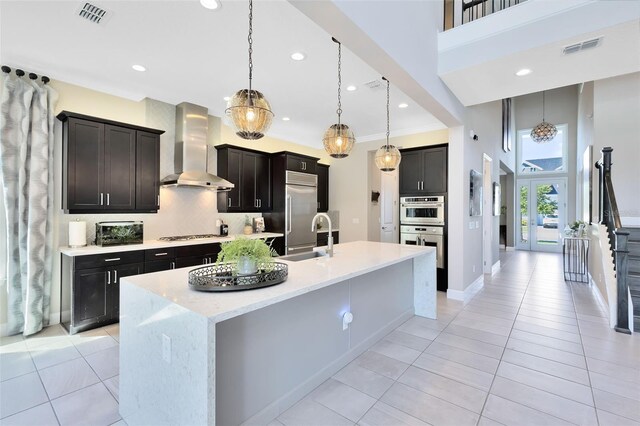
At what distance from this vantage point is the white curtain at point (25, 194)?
317cm

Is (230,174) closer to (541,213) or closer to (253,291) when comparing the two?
(253,291)

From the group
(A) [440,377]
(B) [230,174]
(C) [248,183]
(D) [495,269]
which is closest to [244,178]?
(C) [248,183]

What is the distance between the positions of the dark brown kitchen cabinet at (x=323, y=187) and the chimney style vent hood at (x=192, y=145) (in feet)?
8.44

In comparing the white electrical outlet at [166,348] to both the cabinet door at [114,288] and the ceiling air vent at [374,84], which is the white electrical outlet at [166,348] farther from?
the ceiling air vent at [374,84]

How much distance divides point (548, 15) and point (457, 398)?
3356 mm

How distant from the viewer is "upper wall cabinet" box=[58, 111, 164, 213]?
341cm

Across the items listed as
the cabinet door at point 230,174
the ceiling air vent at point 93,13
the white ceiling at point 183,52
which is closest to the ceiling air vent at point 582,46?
the white ceiling at point 183,52

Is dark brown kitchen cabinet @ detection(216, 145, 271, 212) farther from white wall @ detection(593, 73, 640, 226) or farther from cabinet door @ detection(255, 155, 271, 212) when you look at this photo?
white wall @ detection(593, 73, 640, 226)

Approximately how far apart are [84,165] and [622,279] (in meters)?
6.26

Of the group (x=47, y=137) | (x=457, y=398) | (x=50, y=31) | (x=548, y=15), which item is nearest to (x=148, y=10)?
(x=50, y=31)

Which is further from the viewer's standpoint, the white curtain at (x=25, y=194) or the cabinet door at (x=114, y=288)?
the cabinet door at (x=114, y=288)

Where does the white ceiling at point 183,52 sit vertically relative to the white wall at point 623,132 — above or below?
above

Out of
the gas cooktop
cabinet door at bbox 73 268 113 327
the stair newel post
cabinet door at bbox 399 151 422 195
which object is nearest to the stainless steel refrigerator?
the gas cooktop

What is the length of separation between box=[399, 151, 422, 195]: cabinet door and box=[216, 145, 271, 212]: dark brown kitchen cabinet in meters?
2.50
